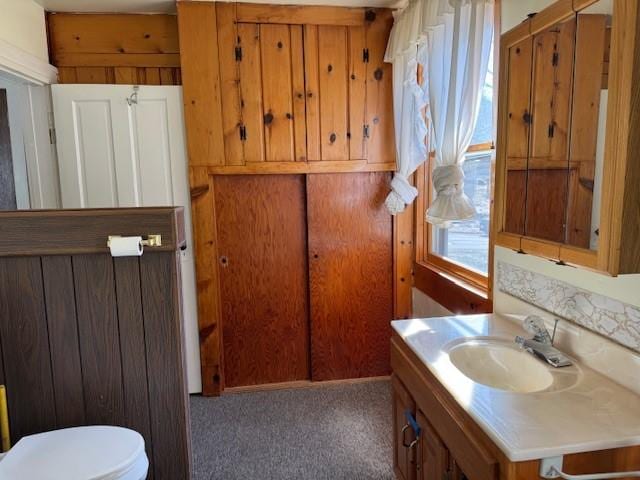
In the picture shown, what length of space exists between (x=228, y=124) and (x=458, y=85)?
1420mm

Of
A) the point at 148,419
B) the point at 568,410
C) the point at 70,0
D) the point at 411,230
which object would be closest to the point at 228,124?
the point at 70,0

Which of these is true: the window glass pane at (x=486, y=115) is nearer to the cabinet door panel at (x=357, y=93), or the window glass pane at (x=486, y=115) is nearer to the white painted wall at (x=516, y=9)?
the white painted wall at (x=516, y=9)

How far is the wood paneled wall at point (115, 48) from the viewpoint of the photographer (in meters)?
2.69

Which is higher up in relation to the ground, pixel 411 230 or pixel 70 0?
pixel 70 0

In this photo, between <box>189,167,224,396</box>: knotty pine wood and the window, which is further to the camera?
<box>189,167,224,396</box>: knotty pine wood

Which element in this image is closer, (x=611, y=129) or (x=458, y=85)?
(x=611, y=129)

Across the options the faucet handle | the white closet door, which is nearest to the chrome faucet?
the faucet handle

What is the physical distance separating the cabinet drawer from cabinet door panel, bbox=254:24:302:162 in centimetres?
158

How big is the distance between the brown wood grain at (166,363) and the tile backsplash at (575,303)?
1.37 metres

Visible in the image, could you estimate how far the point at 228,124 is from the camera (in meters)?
2.70

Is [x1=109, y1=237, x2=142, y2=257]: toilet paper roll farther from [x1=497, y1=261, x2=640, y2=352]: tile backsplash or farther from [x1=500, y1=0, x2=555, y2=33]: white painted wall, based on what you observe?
[x1=500, y1=0, x2=555, y2=33]: white painted wall

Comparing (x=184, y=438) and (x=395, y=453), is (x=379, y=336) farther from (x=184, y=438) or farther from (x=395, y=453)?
(x=184, y=438)

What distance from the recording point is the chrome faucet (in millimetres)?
1389

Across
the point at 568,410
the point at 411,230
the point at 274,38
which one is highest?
the point at 274,38
